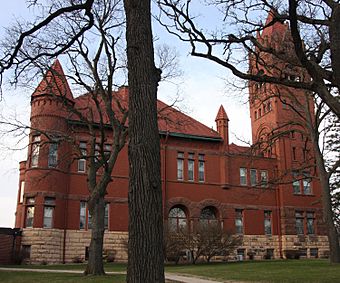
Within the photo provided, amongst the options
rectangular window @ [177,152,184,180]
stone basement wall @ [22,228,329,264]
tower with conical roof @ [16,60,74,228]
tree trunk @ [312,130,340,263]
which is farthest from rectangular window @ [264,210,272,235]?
tower with conical roof @ [16,60,74,228]

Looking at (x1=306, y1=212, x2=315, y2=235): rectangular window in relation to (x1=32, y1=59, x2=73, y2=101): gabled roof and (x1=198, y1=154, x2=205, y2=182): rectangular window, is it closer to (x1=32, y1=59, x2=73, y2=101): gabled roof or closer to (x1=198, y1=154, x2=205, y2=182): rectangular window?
(x1=198, y1=154, x2=205, y2=182): rectangular window

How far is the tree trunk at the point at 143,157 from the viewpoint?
16.3ft

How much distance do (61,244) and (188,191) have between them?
1076cm

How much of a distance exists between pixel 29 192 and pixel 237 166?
1740cm

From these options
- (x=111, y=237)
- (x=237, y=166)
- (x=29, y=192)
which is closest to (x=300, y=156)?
(x=237, y=166)

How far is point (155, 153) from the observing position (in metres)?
5.45

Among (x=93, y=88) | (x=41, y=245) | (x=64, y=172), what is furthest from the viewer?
(x=64, y=172)

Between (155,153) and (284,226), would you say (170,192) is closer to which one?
(284,226)

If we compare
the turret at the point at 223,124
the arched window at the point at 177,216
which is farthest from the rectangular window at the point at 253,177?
the arched window at the point at 177,216

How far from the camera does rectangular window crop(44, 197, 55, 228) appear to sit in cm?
2960

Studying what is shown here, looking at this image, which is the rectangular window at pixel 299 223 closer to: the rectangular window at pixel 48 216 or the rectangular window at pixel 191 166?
the rectangular window at pixel 191 166

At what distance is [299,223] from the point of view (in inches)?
1499

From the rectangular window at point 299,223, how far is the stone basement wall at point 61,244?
51.7ft

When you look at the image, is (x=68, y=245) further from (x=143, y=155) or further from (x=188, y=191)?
(x=143, y=155)
